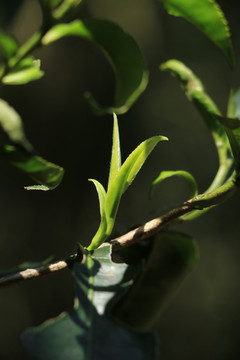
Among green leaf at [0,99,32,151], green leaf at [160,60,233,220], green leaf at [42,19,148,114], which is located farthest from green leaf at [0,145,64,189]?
green leaf at [160,60,233,220]

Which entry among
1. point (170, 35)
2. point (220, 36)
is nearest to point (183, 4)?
point (220, 36)

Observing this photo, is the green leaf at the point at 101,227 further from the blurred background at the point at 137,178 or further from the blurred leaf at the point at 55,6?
the blurred background at the point at 137,178

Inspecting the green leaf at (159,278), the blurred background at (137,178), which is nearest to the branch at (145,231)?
the green leaf at (159,278)

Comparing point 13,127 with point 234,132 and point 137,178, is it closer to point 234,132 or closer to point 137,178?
point 234,132

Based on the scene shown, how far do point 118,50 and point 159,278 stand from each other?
0.81ft

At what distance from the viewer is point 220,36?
48 cm

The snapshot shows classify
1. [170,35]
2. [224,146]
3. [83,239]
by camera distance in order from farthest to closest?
[83,239], [170,35], [224,146]

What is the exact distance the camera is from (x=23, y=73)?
427 mm

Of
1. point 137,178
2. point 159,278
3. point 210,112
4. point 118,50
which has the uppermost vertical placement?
point 118,50

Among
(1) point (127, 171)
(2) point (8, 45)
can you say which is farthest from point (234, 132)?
(2) point (8, 45)

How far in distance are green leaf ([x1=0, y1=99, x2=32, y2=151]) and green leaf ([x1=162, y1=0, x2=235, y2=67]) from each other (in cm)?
18

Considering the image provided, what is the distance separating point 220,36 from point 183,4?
0.16 feet

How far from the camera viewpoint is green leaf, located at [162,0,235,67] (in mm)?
449

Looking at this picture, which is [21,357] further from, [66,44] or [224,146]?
[224,146]
